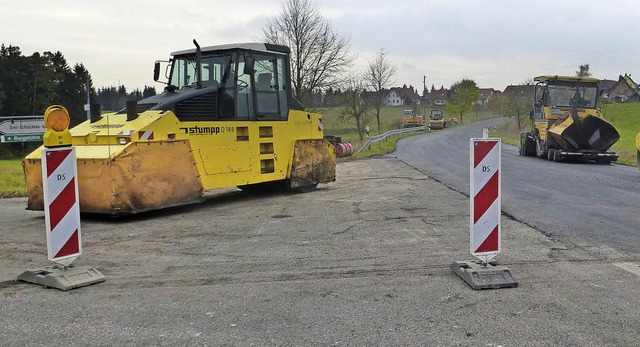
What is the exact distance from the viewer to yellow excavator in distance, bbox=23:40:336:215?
7.95 m

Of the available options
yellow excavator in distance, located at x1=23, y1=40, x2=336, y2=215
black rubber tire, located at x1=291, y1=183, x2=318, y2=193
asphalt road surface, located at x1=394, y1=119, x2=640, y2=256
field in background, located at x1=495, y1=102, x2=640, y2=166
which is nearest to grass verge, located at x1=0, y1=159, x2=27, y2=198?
yellow excavator in distance, located at x1=23, y1=40, x2=336, y2=215

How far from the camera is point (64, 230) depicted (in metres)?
4.82

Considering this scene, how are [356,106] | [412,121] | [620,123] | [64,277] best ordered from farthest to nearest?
1. [412,121]
2. [620,123]
3. [356,106]
4. [64,277]

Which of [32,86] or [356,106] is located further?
[32,86]

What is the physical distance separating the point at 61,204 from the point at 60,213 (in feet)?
0.29

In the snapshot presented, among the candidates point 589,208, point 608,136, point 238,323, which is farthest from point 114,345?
point 608,136

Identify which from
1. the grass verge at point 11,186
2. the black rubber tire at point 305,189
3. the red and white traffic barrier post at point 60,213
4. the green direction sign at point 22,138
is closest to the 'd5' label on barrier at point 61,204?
the red and white traffic barrier post at point 60,213

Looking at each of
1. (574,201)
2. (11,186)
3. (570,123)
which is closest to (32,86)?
(11,186)

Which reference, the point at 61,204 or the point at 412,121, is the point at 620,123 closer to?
the point at 412,121

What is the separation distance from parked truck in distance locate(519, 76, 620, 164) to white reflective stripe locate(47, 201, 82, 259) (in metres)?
18.3

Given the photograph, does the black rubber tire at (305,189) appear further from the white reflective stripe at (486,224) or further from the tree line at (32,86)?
the tree line at (32,86)

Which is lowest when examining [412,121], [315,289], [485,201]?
[315,289]

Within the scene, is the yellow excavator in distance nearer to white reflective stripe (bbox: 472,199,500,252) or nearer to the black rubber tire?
the black rubber tire

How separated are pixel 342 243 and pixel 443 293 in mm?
2043
